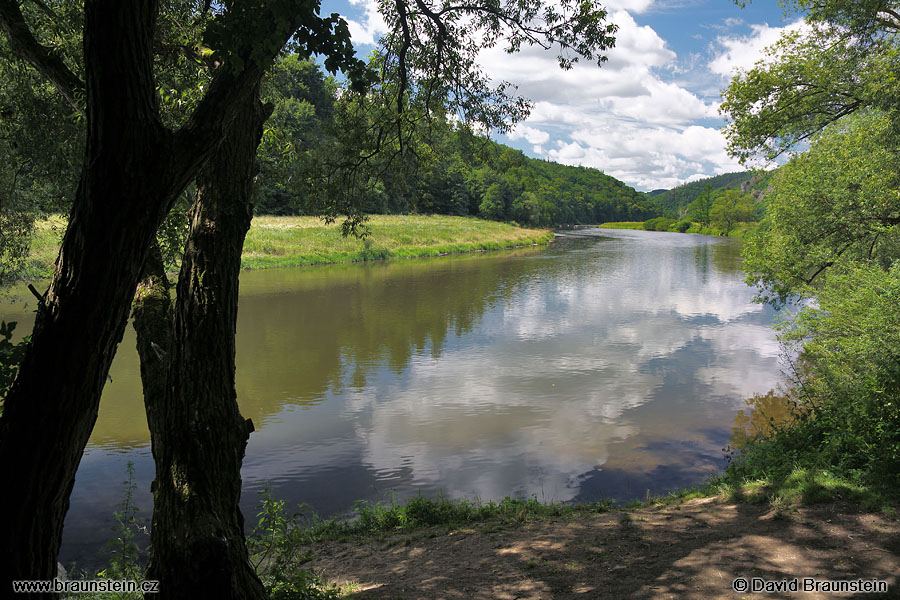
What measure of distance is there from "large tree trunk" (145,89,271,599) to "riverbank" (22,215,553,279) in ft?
77.0

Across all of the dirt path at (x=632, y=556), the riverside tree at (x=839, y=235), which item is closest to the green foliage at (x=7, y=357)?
the dirt path at (x=632, y=556)

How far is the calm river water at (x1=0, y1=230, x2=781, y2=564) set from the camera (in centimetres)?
864

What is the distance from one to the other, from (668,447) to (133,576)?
8.47 meters

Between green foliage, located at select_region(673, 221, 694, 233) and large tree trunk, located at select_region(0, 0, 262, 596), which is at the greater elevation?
green foliage, located at select_region(673, 221, 694, 233)

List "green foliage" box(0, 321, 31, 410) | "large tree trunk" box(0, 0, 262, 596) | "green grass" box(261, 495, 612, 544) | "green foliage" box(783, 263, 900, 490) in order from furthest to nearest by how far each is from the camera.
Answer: "green grass" box(261, 495, 612, 544) < "green foliage" box(783, 263, 900, 490) < "green foliage" box(0, 321, 31, 410) < "large tree trunk" box(0, 0, 262, 596)

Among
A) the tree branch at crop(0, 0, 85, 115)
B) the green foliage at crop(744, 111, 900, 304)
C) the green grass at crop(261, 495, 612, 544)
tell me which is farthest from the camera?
the green foliage at crop(744, 111, 900, 304)

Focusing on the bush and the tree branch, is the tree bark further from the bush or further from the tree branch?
the bush

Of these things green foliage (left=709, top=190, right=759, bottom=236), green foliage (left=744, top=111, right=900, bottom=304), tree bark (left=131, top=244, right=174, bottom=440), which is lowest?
tree bark (left=131, top=244, right=174, bottom=440)

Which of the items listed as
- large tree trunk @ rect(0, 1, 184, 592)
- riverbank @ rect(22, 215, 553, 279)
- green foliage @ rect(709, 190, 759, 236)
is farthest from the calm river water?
green foliage @ rect(709, 190, 759, 236)

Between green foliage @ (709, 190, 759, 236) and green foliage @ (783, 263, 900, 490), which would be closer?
green foliage @ (783, 263, 900, 490)

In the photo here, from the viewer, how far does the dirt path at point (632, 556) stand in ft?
14.2

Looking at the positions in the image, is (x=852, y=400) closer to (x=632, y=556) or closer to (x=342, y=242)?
(x=632, y=556)

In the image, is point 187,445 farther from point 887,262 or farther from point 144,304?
point 887,262

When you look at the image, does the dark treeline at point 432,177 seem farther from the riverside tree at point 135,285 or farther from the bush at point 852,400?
the bush at point 852,400
